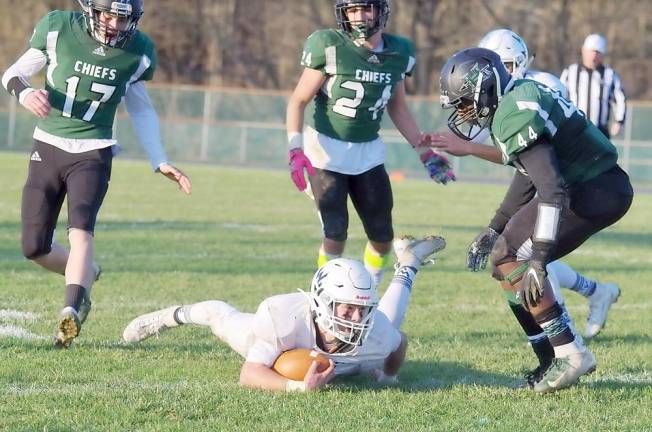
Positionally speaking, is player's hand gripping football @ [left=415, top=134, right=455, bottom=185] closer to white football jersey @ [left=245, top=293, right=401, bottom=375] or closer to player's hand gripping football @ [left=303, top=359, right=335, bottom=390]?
white football jersey @ [left=245, top=293, right=401, bottom=375]

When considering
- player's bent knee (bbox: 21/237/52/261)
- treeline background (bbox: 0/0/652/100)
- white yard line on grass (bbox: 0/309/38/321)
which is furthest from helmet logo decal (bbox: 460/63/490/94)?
treeline background (bbox: 0/0/652/100)

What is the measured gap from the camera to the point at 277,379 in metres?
4.30

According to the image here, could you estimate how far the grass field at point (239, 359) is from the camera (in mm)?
3982

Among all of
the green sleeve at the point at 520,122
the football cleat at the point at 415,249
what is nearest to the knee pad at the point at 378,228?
the football cleat at the point at 415,249

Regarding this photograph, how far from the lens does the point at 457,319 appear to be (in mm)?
6457

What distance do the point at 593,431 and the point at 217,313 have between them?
169 cm

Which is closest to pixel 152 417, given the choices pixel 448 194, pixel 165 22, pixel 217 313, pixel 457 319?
pixel 217 313

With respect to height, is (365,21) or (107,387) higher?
(365,21)

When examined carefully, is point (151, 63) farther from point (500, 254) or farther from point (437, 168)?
point (500, 254)

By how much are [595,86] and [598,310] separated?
6.05 m

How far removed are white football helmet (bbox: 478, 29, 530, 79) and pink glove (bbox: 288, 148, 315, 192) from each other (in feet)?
3.43

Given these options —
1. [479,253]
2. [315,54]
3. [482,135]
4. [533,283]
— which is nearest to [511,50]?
[482,135]

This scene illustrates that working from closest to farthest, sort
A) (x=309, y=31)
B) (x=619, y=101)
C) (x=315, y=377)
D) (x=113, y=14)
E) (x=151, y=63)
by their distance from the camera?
(x=315, y=377), (x=113, y=14), (x=151, y=63), (x=619, y=101), (x=309, y=31)

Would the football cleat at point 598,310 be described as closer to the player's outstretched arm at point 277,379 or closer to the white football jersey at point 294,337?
the white football jersey at point 294,337
